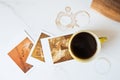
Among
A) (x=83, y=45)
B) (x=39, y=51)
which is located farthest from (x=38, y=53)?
(x=83, y=45)

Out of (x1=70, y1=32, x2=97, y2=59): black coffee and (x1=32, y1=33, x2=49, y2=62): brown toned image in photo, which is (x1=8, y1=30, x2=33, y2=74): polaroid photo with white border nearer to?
(x1=32, y1=33, x2=49, y2=62): brown toned image in photo

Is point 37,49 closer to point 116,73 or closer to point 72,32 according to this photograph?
point 72,32

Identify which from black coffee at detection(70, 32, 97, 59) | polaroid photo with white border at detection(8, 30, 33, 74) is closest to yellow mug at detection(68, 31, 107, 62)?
black coffee at detection(70, 32, 97, 59)

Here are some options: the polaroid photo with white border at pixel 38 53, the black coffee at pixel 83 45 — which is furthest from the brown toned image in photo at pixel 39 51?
the black coffee at pixel 83 45

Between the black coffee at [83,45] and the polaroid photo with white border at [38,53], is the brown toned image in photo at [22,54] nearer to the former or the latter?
the polaroid photo with white border at [38,53]

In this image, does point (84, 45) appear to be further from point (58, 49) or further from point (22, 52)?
point (22, 52)

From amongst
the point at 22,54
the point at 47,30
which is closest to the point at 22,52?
the point at 22,54
